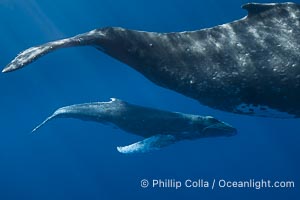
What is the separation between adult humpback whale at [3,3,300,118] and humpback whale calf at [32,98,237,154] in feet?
19.8

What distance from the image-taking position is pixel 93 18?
22391 millimetres

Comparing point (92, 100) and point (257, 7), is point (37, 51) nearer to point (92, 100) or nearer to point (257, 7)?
point (257, 7)

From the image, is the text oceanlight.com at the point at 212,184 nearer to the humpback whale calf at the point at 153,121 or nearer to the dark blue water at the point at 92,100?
the dark blue water at the point at 92,100

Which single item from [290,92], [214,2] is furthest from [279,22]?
[214,2]

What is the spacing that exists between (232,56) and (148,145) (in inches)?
240

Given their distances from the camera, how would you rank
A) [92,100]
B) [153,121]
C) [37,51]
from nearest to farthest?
[37,51] → [153,121] → [92,100]

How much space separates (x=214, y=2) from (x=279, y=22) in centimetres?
1521

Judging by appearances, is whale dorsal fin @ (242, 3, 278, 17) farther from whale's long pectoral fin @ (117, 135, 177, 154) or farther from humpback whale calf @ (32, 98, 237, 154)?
humpback whale calf @ (32, 98, 237, 154)

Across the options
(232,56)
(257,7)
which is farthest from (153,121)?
(257,7)

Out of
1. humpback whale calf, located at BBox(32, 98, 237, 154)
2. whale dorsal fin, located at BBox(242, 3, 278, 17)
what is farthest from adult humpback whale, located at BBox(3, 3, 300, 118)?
humpback whale calf, located at BBox(32, 98, 237, 154)

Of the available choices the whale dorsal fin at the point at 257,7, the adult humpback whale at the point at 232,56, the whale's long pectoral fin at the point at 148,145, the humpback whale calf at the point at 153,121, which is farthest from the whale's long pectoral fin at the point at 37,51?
the humpback whale calf at the point at 153,121

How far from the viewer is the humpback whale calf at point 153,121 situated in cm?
1362

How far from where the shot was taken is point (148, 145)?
12.3m

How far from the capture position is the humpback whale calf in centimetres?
1362
